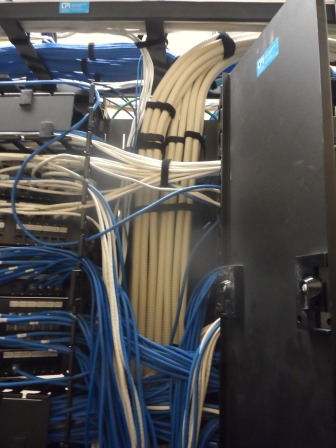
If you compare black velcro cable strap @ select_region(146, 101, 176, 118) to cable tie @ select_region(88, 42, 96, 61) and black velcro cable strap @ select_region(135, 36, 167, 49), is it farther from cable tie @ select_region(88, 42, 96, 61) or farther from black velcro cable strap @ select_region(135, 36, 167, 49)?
cable tie @ select_region(88, 42, 96, 61)

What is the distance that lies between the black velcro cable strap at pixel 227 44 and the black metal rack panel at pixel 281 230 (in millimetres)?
412

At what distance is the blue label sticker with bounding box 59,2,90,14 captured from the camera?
0.94 meters

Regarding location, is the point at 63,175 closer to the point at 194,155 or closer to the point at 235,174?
the point at 194,155

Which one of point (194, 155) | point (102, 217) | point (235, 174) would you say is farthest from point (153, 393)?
point (194, 155)

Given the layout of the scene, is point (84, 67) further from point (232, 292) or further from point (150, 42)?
point (232, 292)

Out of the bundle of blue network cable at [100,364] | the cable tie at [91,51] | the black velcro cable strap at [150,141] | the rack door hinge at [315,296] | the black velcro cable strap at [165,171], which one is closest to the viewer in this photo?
the rack door hinge at [315,296]

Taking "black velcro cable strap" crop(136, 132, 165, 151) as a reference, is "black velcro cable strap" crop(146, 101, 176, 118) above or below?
above

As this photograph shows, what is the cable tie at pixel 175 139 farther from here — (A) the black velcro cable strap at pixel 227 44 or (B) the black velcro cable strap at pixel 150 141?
(A) the black velcro cable strap at pixel 227 44

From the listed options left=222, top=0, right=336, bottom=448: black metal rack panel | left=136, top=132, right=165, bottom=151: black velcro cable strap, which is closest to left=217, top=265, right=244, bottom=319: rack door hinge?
left=222, top=0, right=336, bottom=448: black metal rack panel

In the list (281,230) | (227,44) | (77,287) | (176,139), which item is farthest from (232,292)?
(227,44)

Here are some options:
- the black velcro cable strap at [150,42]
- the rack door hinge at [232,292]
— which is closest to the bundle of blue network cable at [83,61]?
the black velcro cable strap at [150,42]

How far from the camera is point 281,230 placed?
0.50 metres

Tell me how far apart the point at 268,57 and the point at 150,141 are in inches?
18.9

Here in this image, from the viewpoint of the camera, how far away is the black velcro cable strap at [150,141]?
99 cm
